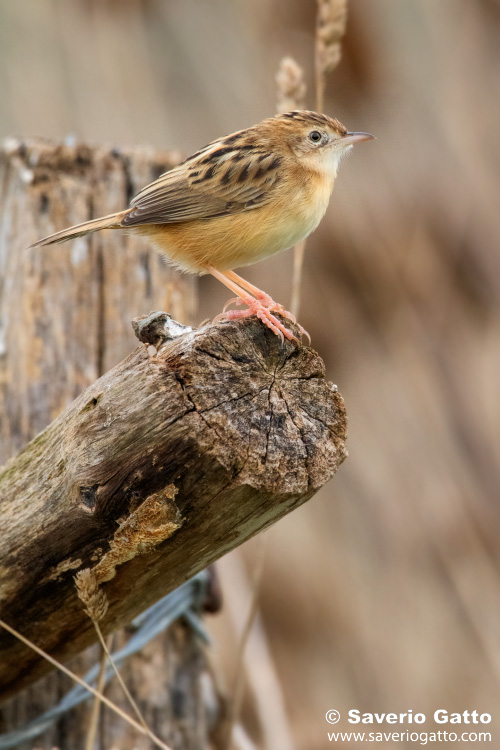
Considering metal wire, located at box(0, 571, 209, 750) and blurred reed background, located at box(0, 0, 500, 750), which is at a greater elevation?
blurred reed background, located at box(0, 0, 500, 750)

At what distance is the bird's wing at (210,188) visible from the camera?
3.54 m

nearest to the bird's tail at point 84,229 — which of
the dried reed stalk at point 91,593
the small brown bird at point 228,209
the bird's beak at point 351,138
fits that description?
the small brown bird at point 228,209

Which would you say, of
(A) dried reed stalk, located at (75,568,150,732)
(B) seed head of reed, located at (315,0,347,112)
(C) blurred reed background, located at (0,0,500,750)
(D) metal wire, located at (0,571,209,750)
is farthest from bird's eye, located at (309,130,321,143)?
(A) dried reed stalk, located at (75,568,150,732)

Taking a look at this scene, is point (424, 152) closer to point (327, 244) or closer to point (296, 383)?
point (327, 244)

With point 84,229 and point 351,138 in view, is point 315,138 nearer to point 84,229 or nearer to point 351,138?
point 351,138

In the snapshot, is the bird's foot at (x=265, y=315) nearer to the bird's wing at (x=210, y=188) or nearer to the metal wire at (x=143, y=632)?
the bird's wing at (x=210, y=188)

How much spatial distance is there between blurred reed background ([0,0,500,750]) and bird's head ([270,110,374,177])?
7.12 ft

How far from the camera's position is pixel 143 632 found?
11.1 ft

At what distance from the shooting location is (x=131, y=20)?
7.03 meters

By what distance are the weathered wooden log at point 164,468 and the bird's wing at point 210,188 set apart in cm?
128

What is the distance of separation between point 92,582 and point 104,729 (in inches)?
58.5

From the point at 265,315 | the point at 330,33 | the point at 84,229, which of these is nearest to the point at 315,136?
the point at 330,33

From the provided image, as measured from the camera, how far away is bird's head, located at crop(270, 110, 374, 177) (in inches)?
154

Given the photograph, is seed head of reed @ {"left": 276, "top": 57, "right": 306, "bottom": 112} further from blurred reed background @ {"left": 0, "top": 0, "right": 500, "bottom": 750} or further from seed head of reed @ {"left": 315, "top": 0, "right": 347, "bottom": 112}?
blurred reed background @ {"left": 0, "top": 0, "right": 500, "bottom": 750}
